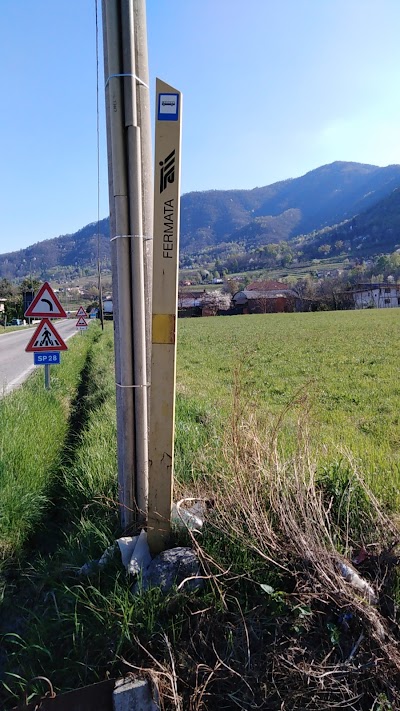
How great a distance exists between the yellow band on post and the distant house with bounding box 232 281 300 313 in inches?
3882

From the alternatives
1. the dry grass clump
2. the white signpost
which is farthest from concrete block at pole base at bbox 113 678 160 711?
the white signpost

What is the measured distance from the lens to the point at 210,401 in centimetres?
791

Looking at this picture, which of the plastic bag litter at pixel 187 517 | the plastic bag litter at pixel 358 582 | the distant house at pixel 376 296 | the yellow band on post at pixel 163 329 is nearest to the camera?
the plastic bag litter at pixel 358 582

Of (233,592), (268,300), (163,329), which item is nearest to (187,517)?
(233,592)

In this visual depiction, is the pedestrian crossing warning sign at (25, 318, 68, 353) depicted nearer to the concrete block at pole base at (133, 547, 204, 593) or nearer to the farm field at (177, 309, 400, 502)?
the farm field at (177, 309, 400, 502)

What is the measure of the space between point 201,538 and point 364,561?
0.93m

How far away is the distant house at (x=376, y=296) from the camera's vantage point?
324 ft

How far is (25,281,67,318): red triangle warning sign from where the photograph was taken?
8484 mm

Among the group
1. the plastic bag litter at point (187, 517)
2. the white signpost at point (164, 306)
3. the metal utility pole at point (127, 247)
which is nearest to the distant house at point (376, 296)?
the metal utility pole at point (127, 247)

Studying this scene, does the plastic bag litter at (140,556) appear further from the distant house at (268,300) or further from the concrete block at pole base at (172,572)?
→ the distant house at (268,300)

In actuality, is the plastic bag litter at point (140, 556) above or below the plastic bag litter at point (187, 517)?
below

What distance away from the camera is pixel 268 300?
101250mm

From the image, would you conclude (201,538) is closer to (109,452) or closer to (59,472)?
(109,452)

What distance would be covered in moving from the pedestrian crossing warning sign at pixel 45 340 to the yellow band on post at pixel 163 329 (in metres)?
6.03
